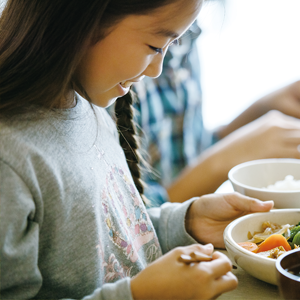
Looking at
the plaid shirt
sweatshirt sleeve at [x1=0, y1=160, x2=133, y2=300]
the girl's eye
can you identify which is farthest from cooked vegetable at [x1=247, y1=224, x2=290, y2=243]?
the plaid shirt

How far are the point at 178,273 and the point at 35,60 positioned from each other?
0.43 m

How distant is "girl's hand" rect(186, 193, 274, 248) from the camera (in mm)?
876

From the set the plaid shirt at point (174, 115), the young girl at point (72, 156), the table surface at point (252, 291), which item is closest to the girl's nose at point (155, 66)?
the young girl at point (72, 156)

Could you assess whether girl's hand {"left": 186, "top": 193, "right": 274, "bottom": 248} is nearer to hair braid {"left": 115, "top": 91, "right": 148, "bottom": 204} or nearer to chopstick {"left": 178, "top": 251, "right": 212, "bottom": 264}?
hair braid {"left": 115, "top": 91, "right": 148, "bottom": 204}

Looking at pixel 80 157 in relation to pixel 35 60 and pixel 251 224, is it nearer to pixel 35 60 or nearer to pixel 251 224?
pixel 35 60

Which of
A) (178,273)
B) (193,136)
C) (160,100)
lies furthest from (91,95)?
(193,136)

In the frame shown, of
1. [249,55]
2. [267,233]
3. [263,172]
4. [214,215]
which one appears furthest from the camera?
[249,55]

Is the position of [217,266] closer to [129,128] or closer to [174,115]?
[129,128]

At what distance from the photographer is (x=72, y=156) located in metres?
0.66

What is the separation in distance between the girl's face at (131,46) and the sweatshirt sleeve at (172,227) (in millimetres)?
408

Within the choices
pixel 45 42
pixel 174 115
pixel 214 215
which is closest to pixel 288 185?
pixel 214 215

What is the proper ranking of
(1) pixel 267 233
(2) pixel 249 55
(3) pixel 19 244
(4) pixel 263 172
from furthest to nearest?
(2) pixel 249 55 < (4) pixel 263 172 < (1) pixel 267 233 < (3) pixel 19 244

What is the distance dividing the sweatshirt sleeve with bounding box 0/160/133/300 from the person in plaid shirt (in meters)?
0.78

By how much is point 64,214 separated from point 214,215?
1.46ft
